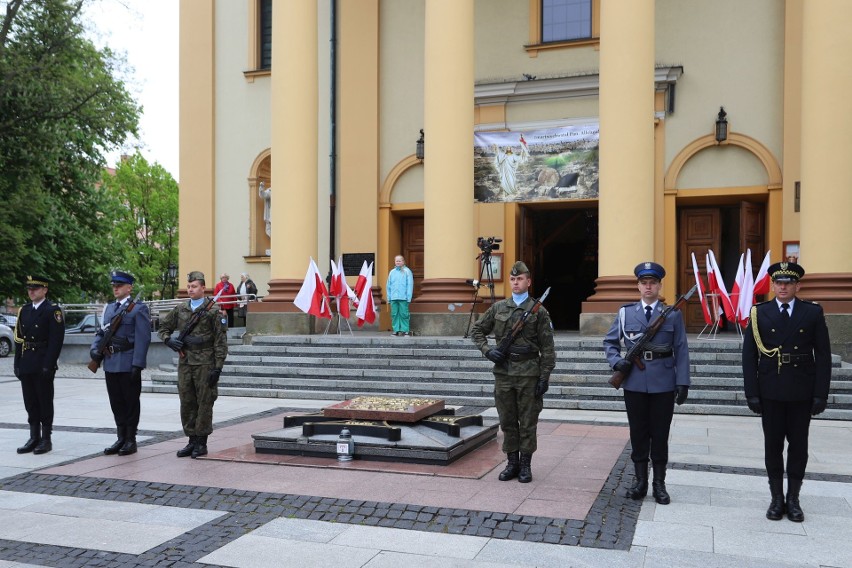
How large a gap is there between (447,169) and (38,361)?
9.02 m

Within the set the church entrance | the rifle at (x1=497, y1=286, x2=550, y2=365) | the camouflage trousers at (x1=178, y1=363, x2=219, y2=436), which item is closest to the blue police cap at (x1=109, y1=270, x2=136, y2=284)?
the camouflage trousers at (x1=178, y1=363, x2=219, y2=436)

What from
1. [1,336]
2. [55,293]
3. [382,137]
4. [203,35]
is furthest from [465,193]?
[1,336]

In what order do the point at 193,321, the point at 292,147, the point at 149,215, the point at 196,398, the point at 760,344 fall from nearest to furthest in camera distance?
1. the point at 760,344
2. the point at 193,321
3. the point at 196,398
4. the point at 292,147
5. the point at 149,215

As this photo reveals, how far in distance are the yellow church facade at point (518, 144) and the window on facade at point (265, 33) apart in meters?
0.06

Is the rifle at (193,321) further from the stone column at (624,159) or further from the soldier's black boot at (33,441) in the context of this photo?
the stone column at (624,159)

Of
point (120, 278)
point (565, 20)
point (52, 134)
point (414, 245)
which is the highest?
point (565, 20)

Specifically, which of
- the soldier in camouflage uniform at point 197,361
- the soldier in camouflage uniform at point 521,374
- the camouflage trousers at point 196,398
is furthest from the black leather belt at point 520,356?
the camouflage trousers at point 196,398

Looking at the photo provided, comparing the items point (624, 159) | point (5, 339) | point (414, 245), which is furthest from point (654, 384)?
point (5, 339)

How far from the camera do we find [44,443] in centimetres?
905

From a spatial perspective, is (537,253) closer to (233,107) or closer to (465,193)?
(465,193)

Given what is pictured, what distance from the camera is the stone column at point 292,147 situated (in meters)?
17.5

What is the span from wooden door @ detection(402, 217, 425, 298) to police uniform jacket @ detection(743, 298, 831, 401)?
15.0 metres

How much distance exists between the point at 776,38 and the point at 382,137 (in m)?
9.52

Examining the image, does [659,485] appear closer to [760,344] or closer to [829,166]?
[760,344]
